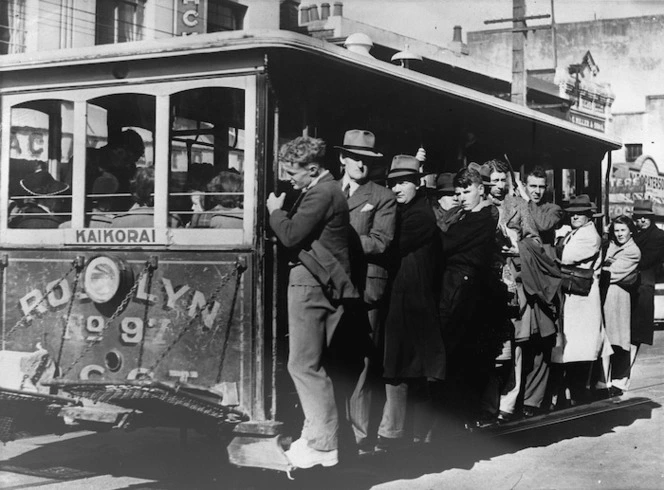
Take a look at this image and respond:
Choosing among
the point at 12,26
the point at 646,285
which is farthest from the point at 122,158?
the point at 12,26

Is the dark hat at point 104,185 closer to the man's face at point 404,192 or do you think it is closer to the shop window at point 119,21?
the man's face at point 404,192

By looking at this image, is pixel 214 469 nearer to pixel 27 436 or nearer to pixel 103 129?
pixel 27 436

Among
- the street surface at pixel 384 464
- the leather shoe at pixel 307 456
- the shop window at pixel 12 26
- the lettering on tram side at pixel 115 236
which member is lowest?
the street surface at pixel 384 464

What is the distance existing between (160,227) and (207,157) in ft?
4.70

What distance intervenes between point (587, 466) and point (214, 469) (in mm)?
2521

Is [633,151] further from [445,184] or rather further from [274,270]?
[274,270]

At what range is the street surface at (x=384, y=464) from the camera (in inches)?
242

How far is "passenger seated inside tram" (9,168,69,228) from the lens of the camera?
21.5ft

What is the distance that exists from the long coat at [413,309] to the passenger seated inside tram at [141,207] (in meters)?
1.48


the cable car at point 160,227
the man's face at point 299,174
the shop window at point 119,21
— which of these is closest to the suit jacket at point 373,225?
the cable car at point 160,227

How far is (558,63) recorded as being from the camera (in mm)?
41219

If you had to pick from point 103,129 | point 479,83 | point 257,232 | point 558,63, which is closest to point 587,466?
point 257,232

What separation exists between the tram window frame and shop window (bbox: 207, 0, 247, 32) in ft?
51.1

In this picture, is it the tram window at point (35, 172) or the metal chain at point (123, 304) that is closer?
the metal chain at point (123, 304)
